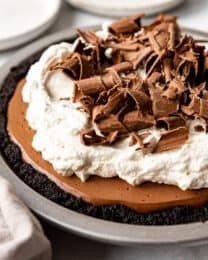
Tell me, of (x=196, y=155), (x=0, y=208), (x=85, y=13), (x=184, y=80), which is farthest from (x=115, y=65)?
(x=85, y=13)

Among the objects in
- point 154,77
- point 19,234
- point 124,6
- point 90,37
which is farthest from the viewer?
point 124,6

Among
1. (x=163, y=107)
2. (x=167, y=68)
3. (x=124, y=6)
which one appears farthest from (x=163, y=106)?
(x=124, y=6)

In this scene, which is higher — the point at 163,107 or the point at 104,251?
the point at 163,107

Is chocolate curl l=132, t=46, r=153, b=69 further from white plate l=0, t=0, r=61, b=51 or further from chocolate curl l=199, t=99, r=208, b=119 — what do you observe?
white plate l=0, t=0, r=61, b=51

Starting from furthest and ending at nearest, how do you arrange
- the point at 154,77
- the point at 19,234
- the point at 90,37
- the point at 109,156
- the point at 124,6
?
the point at 124,6
the point at 90,37
the point at 154,77
the point at 109,156
the point at 19,234

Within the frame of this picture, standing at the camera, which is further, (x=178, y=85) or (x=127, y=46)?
(x=127, y=46)

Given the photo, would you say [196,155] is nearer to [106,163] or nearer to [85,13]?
[106,163]

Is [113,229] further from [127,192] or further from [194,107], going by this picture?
[194,107]

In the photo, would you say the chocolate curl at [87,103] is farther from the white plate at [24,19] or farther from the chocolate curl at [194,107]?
the white plate at [24,19]
